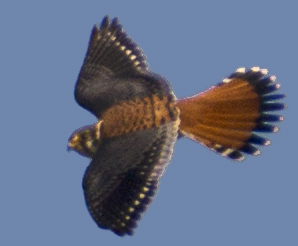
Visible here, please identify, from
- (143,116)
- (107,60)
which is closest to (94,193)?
(143,116)

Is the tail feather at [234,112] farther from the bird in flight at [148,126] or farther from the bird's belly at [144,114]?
the bird's belly at [144,114]

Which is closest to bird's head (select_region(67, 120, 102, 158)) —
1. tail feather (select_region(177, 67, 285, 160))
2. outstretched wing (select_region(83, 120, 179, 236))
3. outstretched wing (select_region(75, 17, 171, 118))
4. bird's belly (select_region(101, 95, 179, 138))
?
outstretched wing (select_region(75, 17, 171, 118))

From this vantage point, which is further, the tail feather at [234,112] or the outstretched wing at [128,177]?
the tail feather at [234,112]

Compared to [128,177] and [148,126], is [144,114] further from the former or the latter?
[128,177]

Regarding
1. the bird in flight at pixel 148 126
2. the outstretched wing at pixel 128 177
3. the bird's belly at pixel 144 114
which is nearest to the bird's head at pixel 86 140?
the bird in flight at pixel 148 126

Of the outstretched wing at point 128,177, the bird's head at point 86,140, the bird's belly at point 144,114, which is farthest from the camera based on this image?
the bird's head at point 86,140

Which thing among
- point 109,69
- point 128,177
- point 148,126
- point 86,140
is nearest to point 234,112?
point 148,126

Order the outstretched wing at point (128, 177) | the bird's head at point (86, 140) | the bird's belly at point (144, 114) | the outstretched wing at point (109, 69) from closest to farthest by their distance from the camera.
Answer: the outstretched wing at point (128, 177) < the bird's belly at point (144, 114) < the outstretched wing at point (109, 69) < the bird's head at point (86, 140)

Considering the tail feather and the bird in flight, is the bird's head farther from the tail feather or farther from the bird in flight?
the tail feather

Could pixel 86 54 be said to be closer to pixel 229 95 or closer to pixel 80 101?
pixel 80 101
